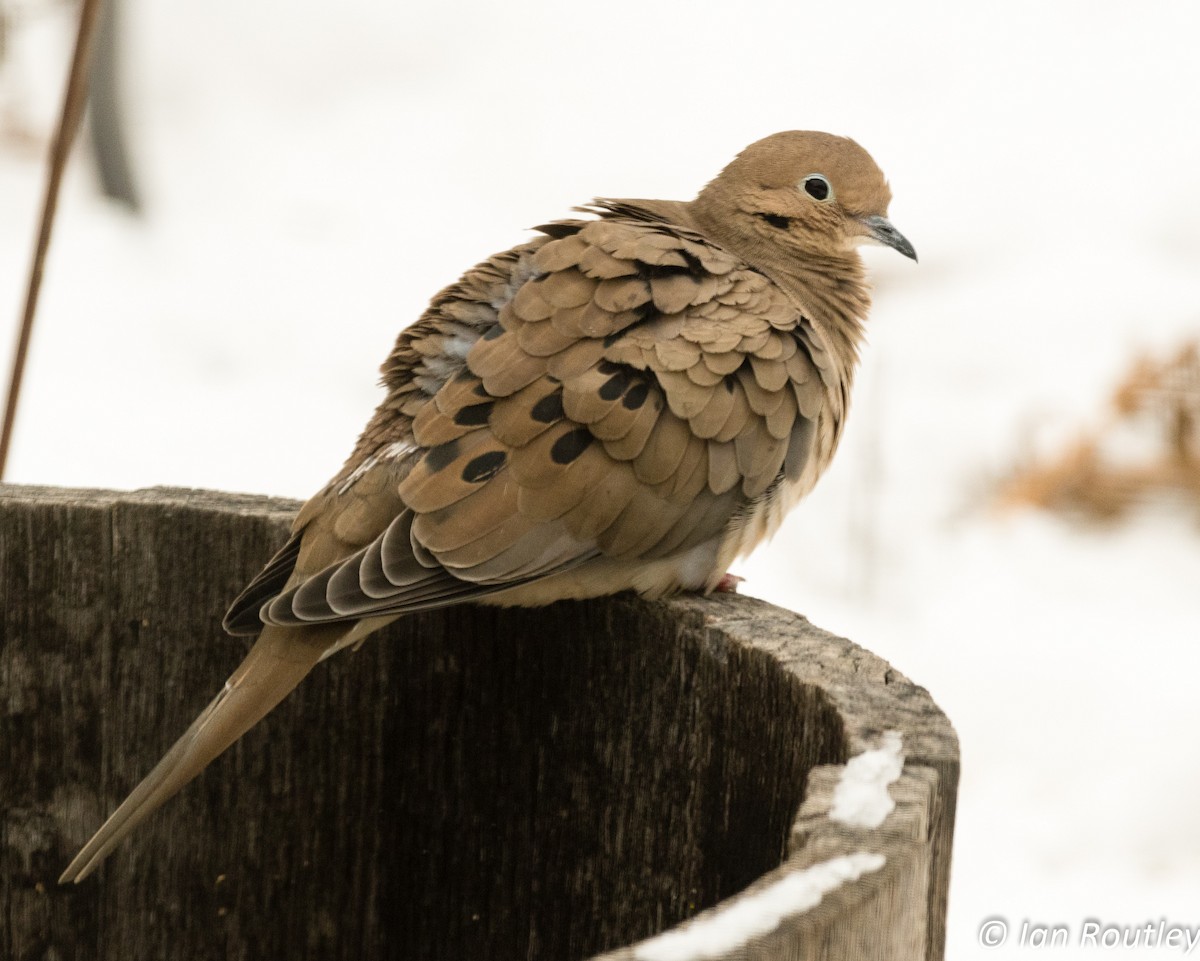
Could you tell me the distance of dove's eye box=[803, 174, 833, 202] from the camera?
10.7ft

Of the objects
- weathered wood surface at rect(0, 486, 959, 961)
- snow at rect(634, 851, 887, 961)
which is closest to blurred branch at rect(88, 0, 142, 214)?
weathered wood surface at rect(0, 486, 959, 961)

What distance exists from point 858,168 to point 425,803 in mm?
1498

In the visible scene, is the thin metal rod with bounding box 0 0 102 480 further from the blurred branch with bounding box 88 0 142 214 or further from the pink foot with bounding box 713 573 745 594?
the blurred branch with bounding box 88 0 142 214

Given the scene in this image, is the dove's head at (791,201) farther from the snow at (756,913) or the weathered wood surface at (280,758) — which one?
the snow at (756,913)

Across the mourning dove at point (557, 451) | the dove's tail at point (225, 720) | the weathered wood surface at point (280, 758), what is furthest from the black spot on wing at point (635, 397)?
the dove's tail at point (225, 720)

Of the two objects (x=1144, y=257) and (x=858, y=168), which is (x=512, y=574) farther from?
(x=1144, y=257)

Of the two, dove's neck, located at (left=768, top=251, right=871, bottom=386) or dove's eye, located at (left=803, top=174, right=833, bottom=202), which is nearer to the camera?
dove's neck, located at (left=768, top=251, right=871, bottom=386)

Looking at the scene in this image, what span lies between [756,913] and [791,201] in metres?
2.02

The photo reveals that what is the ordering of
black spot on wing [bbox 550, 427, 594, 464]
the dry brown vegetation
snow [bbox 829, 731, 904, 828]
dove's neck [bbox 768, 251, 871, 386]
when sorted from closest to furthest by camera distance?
snow [bbox 829, 731, 904, 828]
black spot on wing [bbox 550, 427, 594, 464]
dove's neck [bbox 768, 251, 871, 386]
the dry brown vegetation

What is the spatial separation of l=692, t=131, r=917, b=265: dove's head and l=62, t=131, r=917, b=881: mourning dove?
17.8 inches

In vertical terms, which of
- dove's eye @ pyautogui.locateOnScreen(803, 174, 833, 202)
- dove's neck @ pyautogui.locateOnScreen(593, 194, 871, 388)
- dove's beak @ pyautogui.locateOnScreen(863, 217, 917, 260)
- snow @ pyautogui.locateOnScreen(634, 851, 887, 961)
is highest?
dove's eye @ pyautogui.locateOnScreen(803, 174, 833, 202)

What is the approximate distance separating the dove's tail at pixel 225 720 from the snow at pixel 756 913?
3.15ft

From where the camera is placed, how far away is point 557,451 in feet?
8.14

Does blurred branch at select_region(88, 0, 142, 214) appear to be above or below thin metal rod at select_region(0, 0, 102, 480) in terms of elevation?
below
